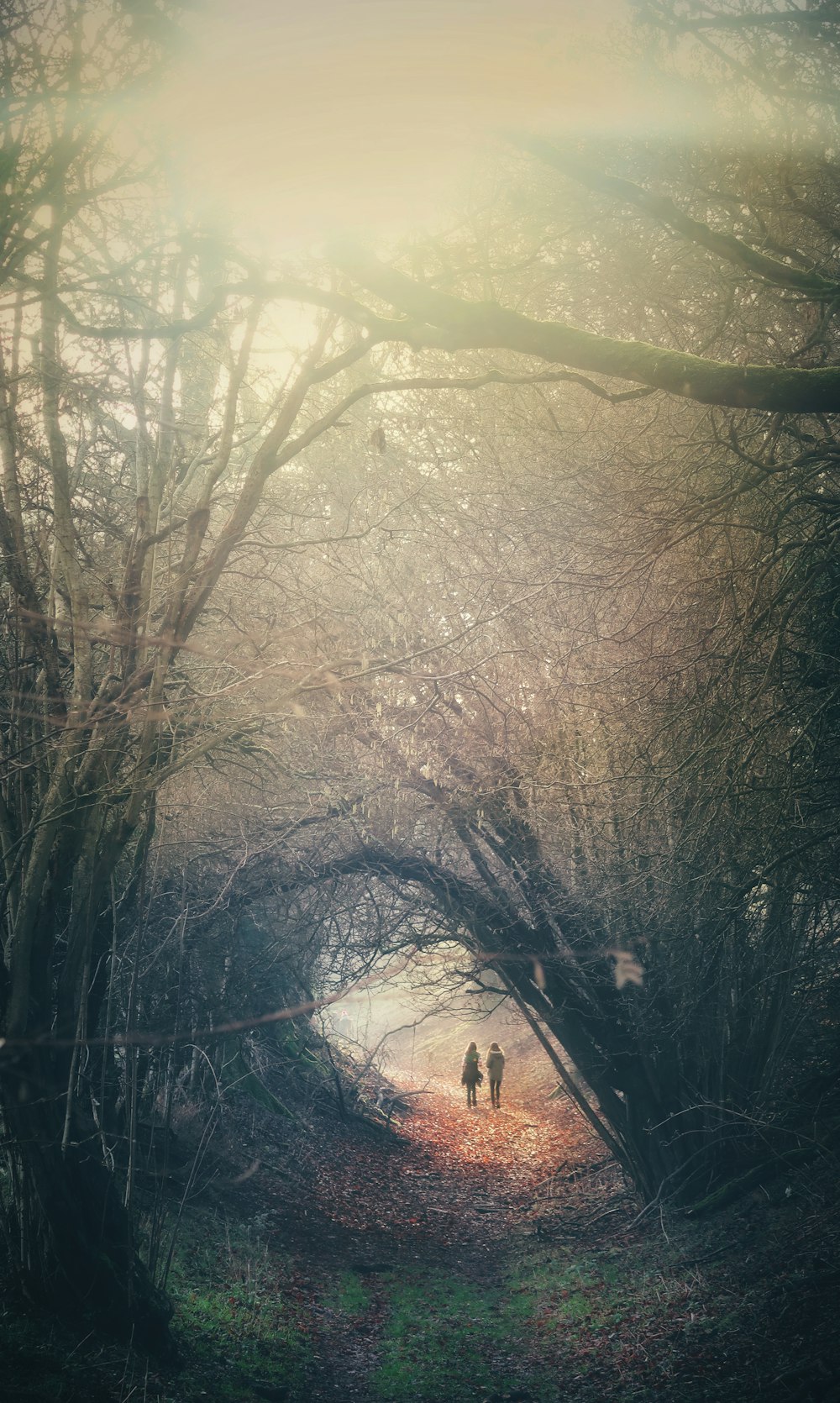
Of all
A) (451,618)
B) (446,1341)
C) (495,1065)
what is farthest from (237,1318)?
(495,1065)

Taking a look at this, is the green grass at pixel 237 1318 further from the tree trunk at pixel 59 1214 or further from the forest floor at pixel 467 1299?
the tree trunk at pixel 59 1214

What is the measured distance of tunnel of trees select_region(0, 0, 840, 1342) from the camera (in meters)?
4.61

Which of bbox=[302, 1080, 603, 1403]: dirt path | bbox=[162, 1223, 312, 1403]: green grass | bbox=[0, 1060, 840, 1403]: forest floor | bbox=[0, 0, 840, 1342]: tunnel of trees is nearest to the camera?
bbox=[0, 0, 840, 1342]: tunnel of trees

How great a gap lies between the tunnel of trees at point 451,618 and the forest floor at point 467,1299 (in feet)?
1.98

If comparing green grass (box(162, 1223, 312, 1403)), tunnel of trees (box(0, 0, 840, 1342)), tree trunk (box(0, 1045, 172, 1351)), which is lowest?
green grass (box(162, 1223, 312, 1403))

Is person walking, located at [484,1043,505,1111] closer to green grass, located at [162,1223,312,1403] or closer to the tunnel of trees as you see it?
the tunnel of trees

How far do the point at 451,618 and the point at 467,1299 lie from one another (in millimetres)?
7441

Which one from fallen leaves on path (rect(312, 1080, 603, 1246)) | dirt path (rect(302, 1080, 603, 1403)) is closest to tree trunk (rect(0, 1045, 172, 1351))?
dirt path (rect(302, 1080, 603, 1403))

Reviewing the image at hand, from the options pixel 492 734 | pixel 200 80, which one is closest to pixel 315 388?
pixel 200 80

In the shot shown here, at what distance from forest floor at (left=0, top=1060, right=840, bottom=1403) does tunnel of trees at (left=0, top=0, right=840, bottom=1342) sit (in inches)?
23.7

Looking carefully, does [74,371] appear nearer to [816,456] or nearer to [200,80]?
[200,80]

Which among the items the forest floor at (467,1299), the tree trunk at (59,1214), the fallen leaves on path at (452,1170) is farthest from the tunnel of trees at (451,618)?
the fallen leaves on path at (452,1170)

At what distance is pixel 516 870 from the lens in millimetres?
8570

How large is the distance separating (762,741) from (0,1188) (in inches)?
236
